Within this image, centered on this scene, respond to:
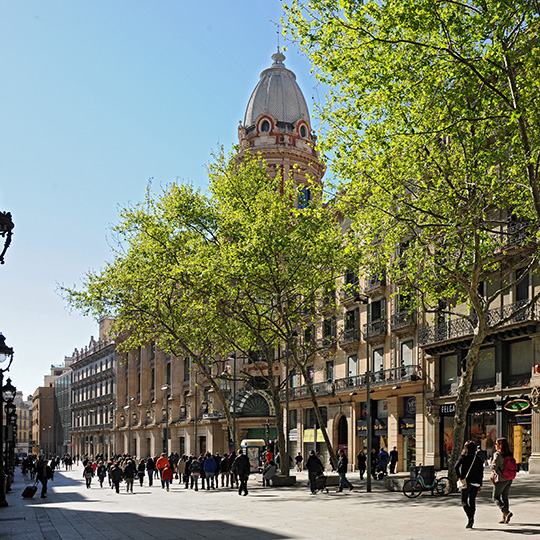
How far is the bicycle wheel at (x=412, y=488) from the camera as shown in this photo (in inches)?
883

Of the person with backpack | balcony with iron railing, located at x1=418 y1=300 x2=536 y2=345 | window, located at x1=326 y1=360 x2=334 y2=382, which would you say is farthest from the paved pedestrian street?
window, located at x1=326 y1=360 x2=334 y2=382

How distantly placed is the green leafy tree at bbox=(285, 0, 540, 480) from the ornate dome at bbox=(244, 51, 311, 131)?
45126mm

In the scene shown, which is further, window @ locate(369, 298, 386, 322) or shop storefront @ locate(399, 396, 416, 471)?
window @ locate(369, 298, 386, 322)

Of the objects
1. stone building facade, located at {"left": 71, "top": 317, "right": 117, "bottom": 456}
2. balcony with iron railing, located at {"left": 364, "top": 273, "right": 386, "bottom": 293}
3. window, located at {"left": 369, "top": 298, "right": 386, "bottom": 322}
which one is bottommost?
stone building facade, located at {"left": 71, "top": 317, "right": 117, "bottom": 456}

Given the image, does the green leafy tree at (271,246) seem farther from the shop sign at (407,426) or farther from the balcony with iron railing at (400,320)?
the shop sign at (407,426)

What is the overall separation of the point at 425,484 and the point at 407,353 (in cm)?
1770

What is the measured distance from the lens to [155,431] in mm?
79375

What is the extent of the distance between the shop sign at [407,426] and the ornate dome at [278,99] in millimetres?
35439

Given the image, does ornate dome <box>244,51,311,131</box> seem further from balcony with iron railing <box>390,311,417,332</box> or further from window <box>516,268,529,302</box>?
window <box>516,268,529,302</box>

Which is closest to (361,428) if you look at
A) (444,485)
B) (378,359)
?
(378,359)

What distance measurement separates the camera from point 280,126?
67.2 meters

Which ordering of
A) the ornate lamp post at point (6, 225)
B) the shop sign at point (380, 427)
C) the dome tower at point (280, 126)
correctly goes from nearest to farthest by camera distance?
the ornate lamp post at point (6, 225)
the shop sign at point (380, 427)
the dome tower at point (280, 126)

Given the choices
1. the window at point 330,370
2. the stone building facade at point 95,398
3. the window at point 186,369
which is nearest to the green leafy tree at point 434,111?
the window at point 330,370

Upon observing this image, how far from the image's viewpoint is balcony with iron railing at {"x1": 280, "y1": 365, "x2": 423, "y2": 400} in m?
38.4
